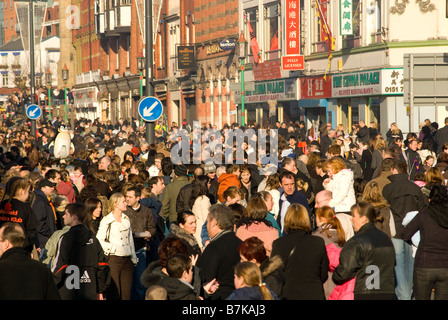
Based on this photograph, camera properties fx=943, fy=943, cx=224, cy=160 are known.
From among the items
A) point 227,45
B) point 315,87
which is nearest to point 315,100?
point 315,87

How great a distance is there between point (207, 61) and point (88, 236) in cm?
4679

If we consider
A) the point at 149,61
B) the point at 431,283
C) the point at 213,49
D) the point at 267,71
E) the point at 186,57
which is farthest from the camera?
the point at 186,57

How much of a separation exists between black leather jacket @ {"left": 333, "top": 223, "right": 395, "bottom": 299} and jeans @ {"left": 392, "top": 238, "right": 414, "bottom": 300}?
6.92 ft

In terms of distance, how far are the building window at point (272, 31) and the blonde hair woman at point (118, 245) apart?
118ft

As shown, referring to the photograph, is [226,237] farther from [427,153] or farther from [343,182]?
[427,153]

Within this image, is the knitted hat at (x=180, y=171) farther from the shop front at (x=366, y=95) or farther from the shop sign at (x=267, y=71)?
the shop sign at (x=267, y=71)

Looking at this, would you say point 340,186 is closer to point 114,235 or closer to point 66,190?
point 114,235

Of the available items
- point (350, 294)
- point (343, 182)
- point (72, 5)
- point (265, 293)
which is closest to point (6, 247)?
point (265, 293)

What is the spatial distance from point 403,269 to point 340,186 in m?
1.98

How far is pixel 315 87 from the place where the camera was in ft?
137

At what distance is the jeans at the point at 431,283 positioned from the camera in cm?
955

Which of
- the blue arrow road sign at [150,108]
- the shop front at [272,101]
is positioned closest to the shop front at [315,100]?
the shop front at [272,101]

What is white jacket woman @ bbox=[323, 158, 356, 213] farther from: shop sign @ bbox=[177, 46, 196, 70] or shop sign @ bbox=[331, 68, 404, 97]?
shop sign @ bbox=[177, 46, 196, 70]

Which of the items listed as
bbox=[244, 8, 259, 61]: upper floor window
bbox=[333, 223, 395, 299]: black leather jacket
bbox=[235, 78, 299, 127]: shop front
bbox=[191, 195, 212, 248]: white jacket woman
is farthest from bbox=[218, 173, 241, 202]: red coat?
bbox=[244, 8, 259, 61]: upper floor window
